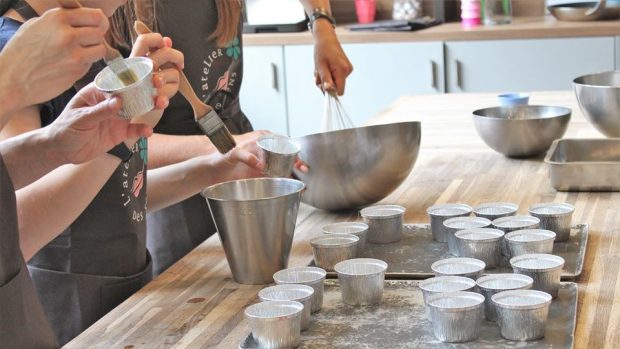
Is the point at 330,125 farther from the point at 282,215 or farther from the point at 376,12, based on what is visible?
the point at 376,12

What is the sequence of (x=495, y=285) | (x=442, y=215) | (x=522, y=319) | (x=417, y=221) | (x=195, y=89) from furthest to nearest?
(x=195, y=89)
(x=417, y=221)
(x=442, y=215)
(x=495, y=285)
(x=522, y=319)

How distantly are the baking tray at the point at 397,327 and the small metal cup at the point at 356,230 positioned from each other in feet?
0.65

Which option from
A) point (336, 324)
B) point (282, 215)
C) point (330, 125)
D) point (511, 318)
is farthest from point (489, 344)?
point (330, 125)

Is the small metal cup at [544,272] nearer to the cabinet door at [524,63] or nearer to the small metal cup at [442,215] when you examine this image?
the small metal cup at [442,215]

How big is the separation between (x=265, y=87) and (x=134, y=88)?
3335mm

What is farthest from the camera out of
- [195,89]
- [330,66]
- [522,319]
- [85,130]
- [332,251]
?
[330,66]

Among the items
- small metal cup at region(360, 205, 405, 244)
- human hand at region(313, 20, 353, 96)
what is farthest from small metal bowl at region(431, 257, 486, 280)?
human hand at region(313, 20, 353, 96)

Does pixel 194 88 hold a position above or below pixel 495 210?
above

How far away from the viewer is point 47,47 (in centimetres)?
125

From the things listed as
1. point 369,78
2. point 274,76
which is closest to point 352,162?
point 369,78

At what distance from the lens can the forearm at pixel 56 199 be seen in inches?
57.6

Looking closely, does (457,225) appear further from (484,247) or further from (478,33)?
(478,33)

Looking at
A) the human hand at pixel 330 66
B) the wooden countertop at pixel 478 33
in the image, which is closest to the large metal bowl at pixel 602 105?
the human hand at pixel 330 66

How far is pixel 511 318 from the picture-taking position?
3.85ft
